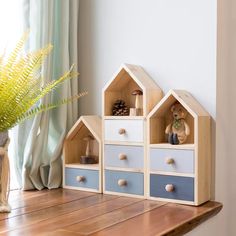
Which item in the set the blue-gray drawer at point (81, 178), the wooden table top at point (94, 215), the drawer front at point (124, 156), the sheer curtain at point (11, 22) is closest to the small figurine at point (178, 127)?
the drawer front at point (124, 156)

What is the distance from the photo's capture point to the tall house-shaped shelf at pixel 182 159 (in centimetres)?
157

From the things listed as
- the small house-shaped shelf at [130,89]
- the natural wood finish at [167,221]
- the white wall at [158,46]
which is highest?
the white wall at [158,46]

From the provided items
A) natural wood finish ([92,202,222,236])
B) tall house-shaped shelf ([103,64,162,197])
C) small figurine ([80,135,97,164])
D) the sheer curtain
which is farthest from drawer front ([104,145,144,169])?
the sheer curtain

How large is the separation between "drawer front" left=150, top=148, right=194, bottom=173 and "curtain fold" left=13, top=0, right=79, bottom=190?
1.44ft

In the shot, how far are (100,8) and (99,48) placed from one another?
178 mm

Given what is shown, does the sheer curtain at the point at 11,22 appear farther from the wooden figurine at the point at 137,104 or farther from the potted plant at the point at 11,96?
the wooden figurine at the point at 137,104

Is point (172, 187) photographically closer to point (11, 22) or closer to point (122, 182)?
point (122, 182)

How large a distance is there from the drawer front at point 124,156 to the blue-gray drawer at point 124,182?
3 centimetres

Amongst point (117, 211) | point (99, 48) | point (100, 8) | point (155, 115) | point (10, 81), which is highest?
point (100, 8)

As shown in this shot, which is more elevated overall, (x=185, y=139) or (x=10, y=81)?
(x=10, y=81)

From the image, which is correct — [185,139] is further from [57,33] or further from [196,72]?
[57,33]

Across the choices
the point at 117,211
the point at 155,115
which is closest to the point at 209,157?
the point at 155,115

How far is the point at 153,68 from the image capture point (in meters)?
1.79

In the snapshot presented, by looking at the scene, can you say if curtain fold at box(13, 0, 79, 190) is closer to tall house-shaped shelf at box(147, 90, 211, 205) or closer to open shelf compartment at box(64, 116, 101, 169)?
open shelf compartment at box(64, 116, 101, 169)
